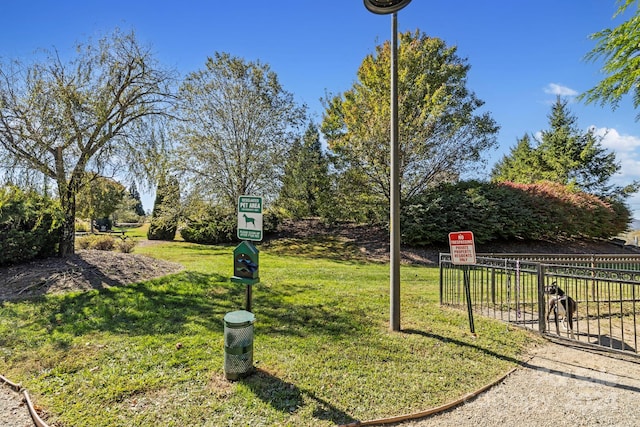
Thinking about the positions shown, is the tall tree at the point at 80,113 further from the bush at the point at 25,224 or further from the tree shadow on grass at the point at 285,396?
the tree shadow on grass at the point at 285,396

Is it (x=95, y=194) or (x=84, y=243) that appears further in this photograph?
(x=84, y=243)

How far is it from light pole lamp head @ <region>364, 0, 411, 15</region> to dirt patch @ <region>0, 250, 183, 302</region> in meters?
6.70

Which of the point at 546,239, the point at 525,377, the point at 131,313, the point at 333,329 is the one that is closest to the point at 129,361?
the point at 131,313

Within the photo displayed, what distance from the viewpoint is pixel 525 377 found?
3537mm

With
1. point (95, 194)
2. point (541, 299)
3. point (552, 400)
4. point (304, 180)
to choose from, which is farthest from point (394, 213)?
point (304, 180)

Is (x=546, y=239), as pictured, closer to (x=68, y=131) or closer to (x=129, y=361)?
(x=129, y=361)

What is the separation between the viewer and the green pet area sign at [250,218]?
139 inches

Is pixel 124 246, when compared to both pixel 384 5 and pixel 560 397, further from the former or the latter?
pixel 560 397

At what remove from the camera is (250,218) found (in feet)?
11.7

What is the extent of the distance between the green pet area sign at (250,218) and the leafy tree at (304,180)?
12.8 m

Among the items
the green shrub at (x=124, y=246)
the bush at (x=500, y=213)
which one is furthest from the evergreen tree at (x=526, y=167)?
the green shrub at (x=124, y=246)

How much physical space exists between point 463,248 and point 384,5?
3413mm

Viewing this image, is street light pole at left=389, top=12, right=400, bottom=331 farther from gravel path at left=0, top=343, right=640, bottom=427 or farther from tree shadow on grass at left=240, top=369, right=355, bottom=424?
tree shadow on grass at left=240, top=369, right=355, bottom=424

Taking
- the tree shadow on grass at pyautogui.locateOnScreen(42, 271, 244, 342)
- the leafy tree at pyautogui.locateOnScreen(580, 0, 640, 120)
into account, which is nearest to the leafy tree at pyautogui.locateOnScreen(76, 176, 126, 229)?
the tree shadow on grass at pyautogui.locateOnScreen(42, 271, 244, 342)
